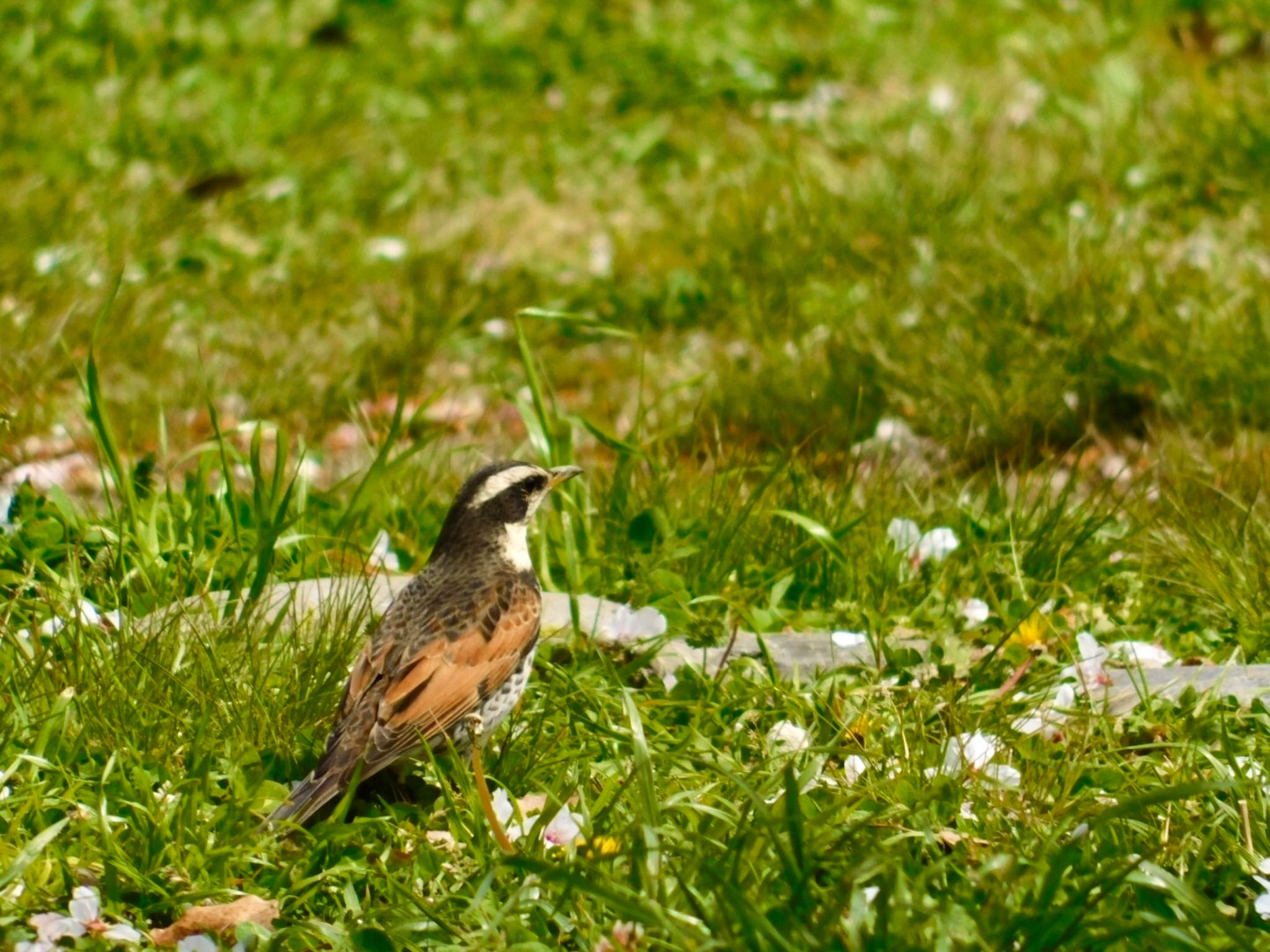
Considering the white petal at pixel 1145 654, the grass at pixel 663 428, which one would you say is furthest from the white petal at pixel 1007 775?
the white petal at pixel 1145 654

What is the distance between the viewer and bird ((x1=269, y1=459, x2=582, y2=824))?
176 inches

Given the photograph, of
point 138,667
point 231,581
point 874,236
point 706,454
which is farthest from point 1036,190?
point 138,667

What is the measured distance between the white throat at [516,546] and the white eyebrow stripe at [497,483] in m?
0.11

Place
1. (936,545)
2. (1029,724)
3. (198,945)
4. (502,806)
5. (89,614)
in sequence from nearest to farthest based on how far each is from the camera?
(198,945) → (502,806) → (1029,724) → (89,614) → (936,545)

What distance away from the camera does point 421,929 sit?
13.0 feet

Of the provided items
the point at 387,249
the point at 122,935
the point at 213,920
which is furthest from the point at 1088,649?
the point at 387,249

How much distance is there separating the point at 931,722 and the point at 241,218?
243 inches

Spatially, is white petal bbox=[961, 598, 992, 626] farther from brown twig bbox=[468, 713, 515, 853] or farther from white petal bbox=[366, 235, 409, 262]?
white petal bbox=[366, 235, 409, 262]

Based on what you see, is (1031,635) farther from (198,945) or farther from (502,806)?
(198,945)

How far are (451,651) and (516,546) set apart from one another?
0.62m

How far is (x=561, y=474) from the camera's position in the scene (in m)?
5.60

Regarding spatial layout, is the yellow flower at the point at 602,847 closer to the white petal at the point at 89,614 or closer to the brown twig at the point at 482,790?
the brown twig at the point at 482,790

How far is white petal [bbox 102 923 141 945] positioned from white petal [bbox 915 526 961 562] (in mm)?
2980

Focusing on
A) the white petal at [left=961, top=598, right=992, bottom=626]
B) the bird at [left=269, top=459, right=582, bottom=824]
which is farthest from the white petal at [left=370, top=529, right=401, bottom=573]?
the white petal at [left=961, top=598, right=992, bottom=626]
